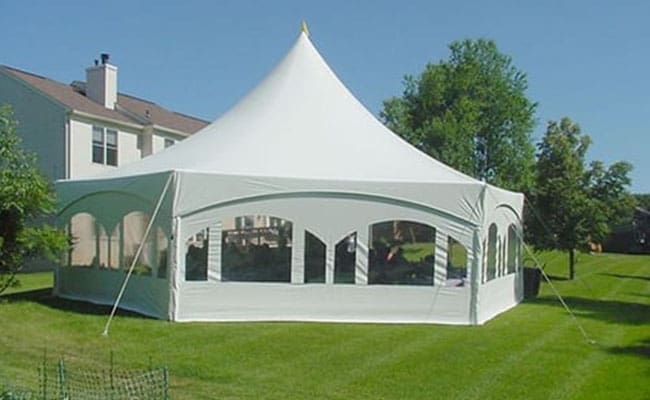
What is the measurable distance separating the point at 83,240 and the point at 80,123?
36.4 ft

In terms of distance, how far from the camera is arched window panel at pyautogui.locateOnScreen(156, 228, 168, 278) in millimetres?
11813

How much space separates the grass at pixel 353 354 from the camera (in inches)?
292

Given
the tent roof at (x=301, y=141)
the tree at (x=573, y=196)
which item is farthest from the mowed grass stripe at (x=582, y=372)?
the tree at (x=573, y=196)

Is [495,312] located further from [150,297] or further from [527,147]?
[527,147]

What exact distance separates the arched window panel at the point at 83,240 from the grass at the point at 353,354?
1034 millimetres

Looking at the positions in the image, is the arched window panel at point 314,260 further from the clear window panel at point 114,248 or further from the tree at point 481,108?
the tree at point 481,108

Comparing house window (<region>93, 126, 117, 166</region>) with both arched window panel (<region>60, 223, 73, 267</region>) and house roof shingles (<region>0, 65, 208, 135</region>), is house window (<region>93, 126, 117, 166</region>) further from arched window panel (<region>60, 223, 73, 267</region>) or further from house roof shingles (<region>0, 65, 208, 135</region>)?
arched window panel (<region>60, 223, 73, 267</region>)

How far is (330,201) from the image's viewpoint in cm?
1179

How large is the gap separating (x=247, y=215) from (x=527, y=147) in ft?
113

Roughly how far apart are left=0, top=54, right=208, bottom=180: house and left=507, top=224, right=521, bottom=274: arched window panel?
15121 millimetres

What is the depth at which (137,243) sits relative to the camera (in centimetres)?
1270

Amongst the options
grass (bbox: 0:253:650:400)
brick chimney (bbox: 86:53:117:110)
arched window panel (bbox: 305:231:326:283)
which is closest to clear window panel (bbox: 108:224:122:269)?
grass (bbox: 0:253:650:400)

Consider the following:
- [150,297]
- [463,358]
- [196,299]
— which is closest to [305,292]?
[196,299]

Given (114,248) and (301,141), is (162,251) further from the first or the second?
(301,141)
